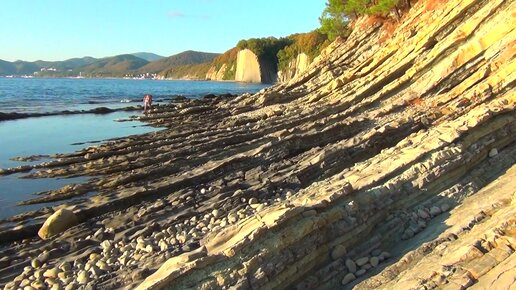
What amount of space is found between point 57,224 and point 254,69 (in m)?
137

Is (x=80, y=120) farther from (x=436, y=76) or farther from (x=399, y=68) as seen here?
(x=436, y=76)

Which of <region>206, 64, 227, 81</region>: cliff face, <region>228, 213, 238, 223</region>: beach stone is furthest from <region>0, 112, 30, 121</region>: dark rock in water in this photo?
<region>206, 64, 227, 81</region>: cliff face

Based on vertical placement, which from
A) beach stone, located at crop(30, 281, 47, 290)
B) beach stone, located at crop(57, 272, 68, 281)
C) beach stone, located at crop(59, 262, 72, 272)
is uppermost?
beach stone, located at crop(57, 272, 68, 281)

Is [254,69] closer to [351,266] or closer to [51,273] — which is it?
Answer: [51,273]

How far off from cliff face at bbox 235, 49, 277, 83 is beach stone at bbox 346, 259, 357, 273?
449 feet

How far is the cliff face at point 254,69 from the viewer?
5669 inches

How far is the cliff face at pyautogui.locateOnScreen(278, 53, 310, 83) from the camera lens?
352 ft

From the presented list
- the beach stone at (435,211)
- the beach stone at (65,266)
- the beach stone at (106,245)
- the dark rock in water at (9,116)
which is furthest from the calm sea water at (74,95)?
the beach stone at (435,211)

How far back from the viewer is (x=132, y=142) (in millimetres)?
22672

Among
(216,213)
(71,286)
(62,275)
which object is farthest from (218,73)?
(71,286)

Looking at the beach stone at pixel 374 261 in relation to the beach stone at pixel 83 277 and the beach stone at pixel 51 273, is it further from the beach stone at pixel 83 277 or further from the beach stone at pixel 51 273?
the beach stone at pixel 51 273

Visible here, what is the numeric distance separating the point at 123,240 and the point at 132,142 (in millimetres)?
12773

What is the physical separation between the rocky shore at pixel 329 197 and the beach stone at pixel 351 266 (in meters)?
0.03

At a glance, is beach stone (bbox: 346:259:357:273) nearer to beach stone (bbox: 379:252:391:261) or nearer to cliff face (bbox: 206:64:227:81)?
beach stone (bbox: 379:252:391:261)
